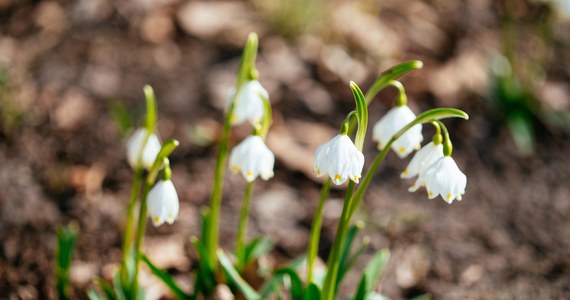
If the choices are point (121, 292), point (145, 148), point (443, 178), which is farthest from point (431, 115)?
point (121, 292)

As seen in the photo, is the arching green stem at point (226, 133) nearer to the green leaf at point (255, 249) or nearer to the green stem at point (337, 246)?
the green leaf at point (255, 249)

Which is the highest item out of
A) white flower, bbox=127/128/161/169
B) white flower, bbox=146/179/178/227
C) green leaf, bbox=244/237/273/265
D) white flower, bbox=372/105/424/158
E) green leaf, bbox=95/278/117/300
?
white flower, bbox=372/105/424/158

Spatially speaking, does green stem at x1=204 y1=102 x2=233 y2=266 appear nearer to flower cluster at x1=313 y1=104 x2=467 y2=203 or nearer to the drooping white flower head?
flower cluster at x1=313 y1=104 x2=467 y2=203

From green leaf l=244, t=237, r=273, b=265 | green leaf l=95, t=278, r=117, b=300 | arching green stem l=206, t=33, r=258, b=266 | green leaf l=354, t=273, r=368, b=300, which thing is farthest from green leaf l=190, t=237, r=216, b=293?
green leaf l=354, t=273, r=368, b=300

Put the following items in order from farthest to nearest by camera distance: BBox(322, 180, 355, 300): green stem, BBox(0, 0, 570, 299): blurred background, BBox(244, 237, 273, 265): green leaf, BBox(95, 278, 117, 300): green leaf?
BBox(0, 0, 570, 299): blurred background
BBox(244, 237, 273, 265): green leaf
BBox(95, 278, 117, 300): green leaf
BBox(322, 180, 355, 300): green stem

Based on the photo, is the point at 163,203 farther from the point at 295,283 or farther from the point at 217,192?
the point at 295,283

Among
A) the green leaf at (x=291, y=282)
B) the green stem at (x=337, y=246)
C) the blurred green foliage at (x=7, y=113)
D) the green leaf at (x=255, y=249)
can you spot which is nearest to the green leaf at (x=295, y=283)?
the green leaf at (x=291, y=282)
